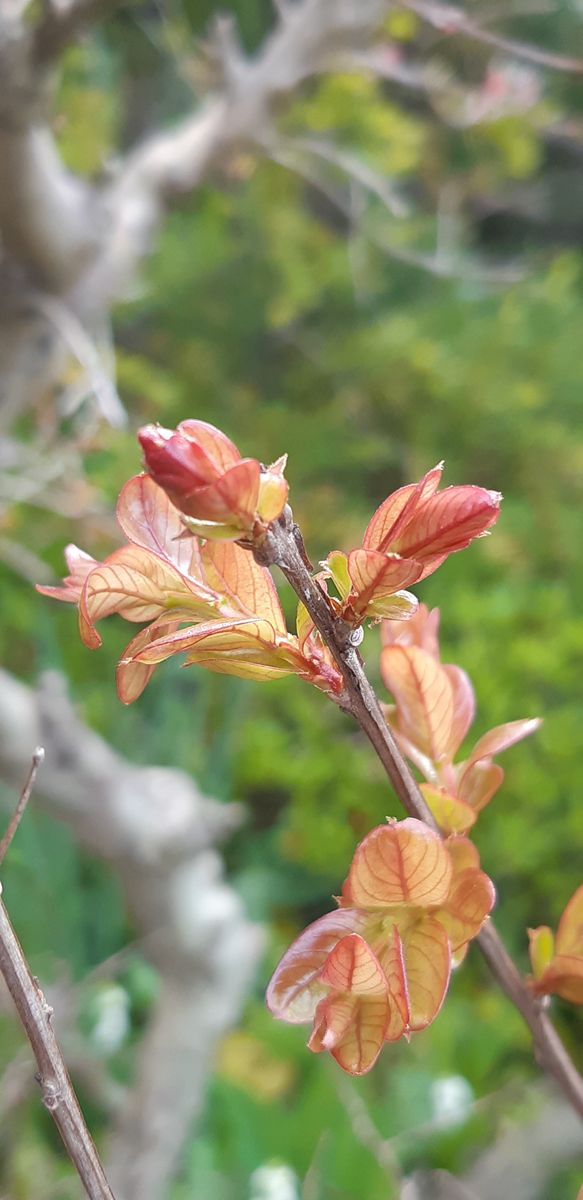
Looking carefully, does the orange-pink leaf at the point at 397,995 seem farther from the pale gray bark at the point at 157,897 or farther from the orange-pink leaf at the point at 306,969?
the pale gray bark at the point at 157,897

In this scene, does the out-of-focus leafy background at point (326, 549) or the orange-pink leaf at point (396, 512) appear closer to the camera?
the orange-pink leaf at point (396, 512)

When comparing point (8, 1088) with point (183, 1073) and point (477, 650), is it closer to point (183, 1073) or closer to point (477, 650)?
point (183, 1073)

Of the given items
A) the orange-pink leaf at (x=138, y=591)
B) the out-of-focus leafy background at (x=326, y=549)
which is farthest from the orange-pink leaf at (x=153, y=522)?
the out-of-focus leafy background at (x=326, y=549)

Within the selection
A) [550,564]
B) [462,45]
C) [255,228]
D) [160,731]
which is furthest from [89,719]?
[462,45]

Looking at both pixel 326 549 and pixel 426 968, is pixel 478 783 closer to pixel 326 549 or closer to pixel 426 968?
pixel 426 968

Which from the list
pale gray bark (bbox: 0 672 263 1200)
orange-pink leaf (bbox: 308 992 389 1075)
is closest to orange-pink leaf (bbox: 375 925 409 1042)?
orange-pink leaf (bbox: 308 992 389 1075)
